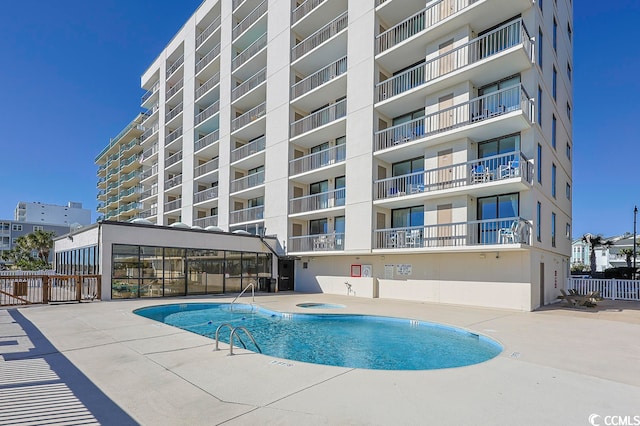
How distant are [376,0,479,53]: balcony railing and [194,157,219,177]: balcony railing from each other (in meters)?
16.2

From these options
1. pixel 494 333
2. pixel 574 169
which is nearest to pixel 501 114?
pixel 494 333

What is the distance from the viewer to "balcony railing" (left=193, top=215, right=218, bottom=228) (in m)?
28.4

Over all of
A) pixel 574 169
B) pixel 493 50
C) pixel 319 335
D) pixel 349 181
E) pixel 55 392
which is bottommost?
pixel 319 335

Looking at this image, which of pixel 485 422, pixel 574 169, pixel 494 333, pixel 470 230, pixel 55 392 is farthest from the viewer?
pixel 574 169

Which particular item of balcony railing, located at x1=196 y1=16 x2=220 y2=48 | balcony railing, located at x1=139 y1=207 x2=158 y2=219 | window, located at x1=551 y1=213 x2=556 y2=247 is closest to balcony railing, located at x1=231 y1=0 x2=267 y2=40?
balcony railing, located at x1=196 y1=16 x2=220 y2=48

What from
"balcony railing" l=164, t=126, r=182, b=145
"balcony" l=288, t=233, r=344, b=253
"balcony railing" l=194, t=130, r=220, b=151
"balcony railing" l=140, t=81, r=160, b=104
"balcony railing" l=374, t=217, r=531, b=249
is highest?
"balcony railing" l=140, t=81, r=160, b=104

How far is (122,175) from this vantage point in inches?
1817

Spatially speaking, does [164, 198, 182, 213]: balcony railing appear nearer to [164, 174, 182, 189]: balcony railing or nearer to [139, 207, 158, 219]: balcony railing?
[164, 174, 182, 189]: balcony railing

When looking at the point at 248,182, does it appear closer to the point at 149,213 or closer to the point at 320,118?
the point at 320,118

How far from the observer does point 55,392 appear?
A: 15.4ft

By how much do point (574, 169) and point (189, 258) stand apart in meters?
25.4

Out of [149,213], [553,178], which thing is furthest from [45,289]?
[149,213]

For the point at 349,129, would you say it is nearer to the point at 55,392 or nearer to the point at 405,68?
the point at 405,68

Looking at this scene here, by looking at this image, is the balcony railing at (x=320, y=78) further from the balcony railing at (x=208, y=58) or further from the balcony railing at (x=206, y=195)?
the balcony railing at (x=208, y=58)
